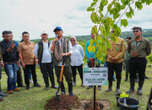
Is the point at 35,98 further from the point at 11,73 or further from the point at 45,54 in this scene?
the point at 45,54

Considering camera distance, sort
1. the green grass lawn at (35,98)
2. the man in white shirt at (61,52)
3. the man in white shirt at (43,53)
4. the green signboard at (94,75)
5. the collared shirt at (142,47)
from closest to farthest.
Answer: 1. the green signboard at (94,75)
2. the green grass lawn at (35,98)
3. the man in white shirt at (61,52)
4. the collared shirt at (142,47)
5. the man in white shirt at (43,53)

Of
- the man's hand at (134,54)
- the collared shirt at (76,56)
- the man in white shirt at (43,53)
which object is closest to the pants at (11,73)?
the man in white shirt at (43,53)

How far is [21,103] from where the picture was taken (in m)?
4.08

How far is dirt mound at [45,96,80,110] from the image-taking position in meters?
3.60

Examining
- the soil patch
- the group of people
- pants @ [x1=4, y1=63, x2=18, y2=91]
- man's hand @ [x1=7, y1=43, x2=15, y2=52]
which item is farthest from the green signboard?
man's hand @ [x1=7, y1=43, x2=15, y2=52]

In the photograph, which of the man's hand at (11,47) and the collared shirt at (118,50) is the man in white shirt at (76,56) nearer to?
the collared shirt at (118,50)

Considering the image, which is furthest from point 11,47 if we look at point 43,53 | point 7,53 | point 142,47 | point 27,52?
point 142,47

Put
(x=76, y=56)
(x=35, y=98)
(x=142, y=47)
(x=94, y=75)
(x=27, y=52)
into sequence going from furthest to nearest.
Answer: (x=76, y=56)
(x=27, y=52)
(x=35, y=98)
(x=142, y=47)
(x=94, y=75)

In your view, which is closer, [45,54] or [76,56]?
[45,54]

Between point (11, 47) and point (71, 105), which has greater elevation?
point (11, 47)

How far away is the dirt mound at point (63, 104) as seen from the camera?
3602 mm

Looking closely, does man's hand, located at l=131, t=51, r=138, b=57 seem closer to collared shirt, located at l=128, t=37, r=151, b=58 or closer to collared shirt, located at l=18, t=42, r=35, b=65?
collared shirt, located at l=128, t=37, r=151, b=58

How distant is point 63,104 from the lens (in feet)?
12.1

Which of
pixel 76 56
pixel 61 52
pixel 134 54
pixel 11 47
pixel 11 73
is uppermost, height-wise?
pixel 11 47
